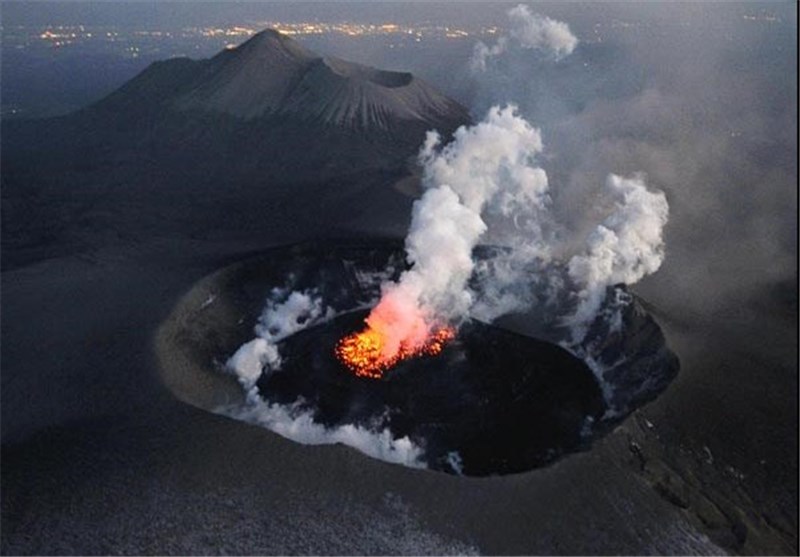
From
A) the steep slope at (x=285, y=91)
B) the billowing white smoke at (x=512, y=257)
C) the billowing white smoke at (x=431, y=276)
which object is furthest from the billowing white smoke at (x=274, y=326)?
the steep slope at (x=285, y=91)

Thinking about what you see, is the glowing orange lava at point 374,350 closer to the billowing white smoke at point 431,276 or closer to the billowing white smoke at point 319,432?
the billowing white smoke at point 431,276

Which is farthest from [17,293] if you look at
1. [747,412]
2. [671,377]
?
[747,412]

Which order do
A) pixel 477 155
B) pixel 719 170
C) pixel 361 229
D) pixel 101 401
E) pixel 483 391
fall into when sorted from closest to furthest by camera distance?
pixel 101 401 → pixel 483 391 → pixel 361 229 → pixel 477 155 → pixel 719 170

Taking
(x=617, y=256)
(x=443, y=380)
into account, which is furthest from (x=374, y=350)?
(x=617, y=256)

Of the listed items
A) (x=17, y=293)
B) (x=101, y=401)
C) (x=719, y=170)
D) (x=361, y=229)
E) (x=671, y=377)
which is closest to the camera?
(x=101, y=401)

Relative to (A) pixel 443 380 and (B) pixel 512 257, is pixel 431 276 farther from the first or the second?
(B) pixel 512 257

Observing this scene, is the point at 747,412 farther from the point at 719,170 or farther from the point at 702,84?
the point at 702,84
